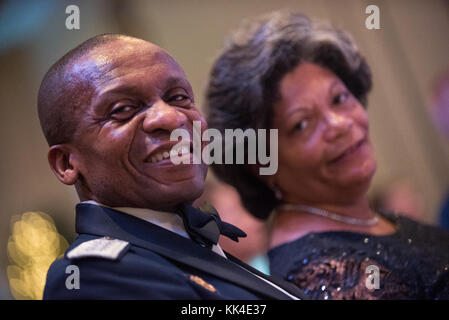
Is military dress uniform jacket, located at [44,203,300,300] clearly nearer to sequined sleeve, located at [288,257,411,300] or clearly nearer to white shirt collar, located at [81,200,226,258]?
white shirt collar, located at [81,200,226,258]

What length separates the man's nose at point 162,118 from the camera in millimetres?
966

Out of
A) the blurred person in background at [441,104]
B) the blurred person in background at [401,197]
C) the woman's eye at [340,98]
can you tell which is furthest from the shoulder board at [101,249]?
the blurred person in background at [401,197]

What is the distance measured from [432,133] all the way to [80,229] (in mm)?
2619

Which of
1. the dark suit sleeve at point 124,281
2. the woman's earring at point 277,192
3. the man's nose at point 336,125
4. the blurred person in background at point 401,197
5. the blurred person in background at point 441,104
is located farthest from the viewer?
the blurred person in background at point 401,197

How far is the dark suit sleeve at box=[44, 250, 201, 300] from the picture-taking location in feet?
2.91

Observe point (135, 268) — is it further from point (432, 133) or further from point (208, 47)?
point (432, 133)

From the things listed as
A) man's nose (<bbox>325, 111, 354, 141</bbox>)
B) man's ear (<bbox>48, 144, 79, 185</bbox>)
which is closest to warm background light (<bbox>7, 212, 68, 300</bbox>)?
man's ear (<bbox>48, 144, 79, 185</bbox>)

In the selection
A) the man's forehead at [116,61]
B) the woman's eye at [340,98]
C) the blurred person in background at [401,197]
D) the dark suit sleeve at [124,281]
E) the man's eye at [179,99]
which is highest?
the man's forehead at [116,61]

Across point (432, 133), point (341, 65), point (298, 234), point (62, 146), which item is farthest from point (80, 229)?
point (432, 133)

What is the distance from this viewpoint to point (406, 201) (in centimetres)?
332

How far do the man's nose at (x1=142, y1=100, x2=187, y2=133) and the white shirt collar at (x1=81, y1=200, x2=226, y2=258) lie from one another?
0.48 ft

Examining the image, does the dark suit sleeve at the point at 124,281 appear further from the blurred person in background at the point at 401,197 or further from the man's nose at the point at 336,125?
the blurred person in background at the point at 401,197

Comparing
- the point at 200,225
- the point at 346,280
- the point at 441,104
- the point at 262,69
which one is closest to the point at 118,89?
the point at 200,225

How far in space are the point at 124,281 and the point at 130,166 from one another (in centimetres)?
20
